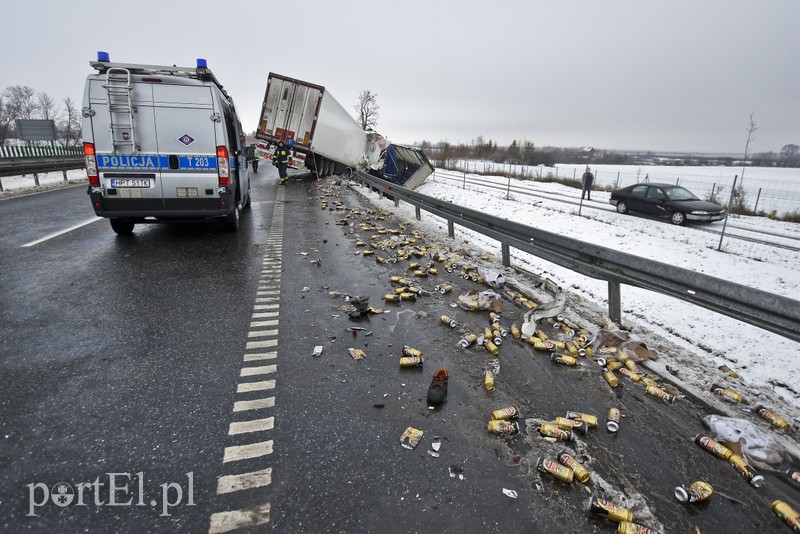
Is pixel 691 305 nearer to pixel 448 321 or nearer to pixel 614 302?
pixel 614 302

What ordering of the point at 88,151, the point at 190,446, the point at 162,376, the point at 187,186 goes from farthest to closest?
the point at 187,186
the point at 88,151
the point at 162,376
the point at 190,446

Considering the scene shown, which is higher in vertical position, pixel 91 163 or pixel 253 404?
pixel 91 163

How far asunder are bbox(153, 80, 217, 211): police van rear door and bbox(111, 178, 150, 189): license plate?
27 centimetres

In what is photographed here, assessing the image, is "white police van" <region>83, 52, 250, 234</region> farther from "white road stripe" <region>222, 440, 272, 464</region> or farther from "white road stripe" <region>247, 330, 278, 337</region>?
"white road stripe" <region>222, 440, 272, 464</region>

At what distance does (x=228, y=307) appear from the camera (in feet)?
15.0

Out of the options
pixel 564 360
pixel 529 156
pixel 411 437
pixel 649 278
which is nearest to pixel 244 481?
pixel 411 437

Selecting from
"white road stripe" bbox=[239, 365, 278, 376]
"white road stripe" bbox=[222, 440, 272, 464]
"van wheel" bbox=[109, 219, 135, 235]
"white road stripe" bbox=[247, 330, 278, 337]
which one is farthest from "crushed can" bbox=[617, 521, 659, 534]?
"van wheel" bbox=[109, 219, 135, 235]

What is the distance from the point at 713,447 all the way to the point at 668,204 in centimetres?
1540

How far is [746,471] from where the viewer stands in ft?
7.86

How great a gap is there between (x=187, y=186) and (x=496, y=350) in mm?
5982

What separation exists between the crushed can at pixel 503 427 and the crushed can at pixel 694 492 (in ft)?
3.12

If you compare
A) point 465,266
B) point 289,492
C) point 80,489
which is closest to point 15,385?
point 80,489

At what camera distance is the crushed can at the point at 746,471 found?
7.60 ft

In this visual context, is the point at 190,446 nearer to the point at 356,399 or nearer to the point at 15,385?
the point at 356,399
